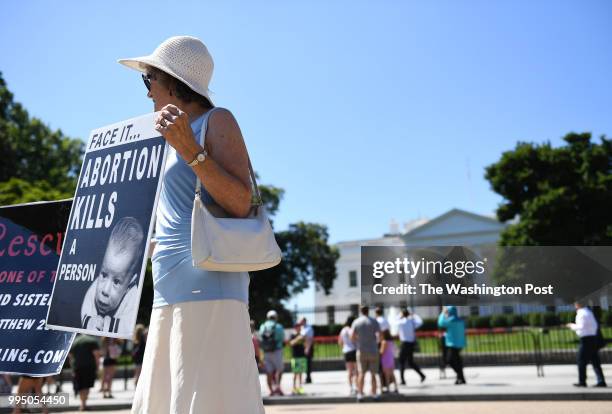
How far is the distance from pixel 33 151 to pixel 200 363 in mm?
46590

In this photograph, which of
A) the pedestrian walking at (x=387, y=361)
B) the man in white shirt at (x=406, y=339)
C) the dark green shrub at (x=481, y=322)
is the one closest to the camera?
the pedestrian walking at (x=387, y=361)

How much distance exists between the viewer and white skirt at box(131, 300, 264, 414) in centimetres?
220

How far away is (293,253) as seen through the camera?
199 feet

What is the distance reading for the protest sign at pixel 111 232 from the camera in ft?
8.10

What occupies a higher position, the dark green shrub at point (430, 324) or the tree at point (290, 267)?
the tree at point (290, 267)

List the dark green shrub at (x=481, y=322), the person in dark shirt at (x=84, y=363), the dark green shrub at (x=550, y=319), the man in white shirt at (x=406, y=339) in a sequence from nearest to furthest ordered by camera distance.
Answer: the person in dark shirt at (x=84, y=363)
the man in white shirt at (x=406, y=339)
the dark green shrub at (x=550, y=319)
the dark green shrub at (x=481, y=322)

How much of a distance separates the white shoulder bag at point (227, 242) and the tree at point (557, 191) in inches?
2046

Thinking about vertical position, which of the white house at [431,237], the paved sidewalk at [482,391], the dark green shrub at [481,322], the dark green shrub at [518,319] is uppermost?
the white house at [431,237]

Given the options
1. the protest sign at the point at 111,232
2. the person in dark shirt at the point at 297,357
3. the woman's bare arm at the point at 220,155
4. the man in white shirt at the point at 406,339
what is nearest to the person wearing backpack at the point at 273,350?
the person in dark shirt at the point at 297,357

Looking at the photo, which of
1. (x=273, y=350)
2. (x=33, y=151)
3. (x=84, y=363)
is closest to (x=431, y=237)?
(x=33, y=151)

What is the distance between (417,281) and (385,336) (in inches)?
338

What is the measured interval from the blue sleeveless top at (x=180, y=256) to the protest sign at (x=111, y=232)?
57mm

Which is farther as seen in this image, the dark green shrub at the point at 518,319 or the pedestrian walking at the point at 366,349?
the dark green shrub at the point at 518,319

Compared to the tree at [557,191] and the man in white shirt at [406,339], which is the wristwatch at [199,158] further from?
the tree at [557,191]
